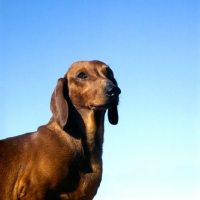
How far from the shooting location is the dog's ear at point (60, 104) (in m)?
7.33

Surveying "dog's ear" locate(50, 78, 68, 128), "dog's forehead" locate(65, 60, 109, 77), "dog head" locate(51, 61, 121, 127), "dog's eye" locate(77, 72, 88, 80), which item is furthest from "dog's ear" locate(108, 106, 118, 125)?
"dog's ear" locate(50, 78, 68, 128)

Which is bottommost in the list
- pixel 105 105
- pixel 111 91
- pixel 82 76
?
pixel 105 105

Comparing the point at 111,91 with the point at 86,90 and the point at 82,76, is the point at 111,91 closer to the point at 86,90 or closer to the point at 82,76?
the point at 86,90

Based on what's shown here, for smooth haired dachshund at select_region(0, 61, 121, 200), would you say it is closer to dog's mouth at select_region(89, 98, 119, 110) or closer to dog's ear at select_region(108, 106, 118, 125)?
dog's mouth at select_region(89, 98, 119, 110)

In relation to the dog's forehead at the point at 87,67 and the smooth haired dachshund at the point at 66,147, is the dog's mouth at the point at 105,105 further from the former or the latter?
the dog's forehead at the point at 87,67

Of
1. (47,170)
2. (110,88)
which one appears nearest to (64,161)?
(47,170)

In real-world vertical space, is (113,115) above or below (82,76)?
below

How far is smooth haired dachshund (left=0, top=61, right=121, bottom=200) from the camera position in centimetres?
688

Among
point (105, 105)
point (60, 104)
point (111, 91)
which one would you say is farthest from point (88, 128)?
point (111, 91)

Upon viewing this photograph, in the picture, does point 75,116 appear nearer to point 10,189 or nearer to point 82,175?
point 82,175

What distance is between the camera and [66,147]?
282 inches

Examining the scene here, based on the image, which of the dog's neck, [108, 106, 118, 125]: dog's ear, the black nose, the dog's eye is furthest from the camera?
[108, 106, 118, 125]: dog's ear

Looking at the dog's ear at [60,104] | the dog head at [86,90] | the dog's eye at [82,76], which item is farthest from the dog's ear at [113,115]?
→ the dog's ear at [60,104]

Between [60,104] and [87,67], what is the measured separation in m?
0.95
